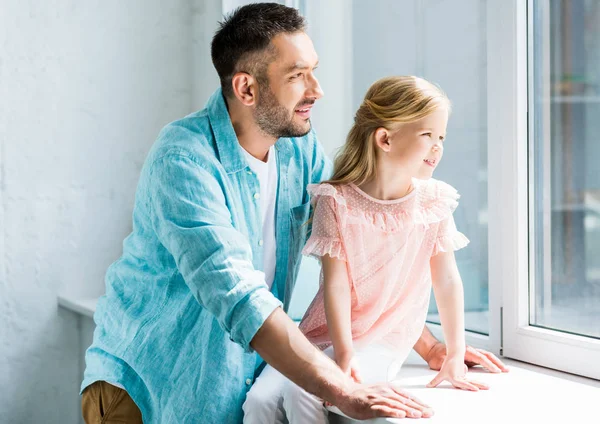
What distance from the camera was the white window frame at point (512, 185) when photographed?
1.41m

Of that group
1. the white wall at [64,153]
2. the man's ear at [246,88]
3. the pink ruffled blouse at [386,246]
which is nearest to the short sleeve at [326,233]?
the pink ruffled blouse at [386,246]

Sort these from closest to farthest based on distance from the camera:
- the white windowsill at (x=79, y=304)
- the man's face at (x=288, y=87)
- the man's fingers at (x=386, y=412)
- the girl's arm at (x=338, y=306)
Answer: the man's fingers at (x=386, y=412), the girl's arm at (x=338, y=306), the man's face at (x=288, y=87), the white windowsill at (x=79, y=304)

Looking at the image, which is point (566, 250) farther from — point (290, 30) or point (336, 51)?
point (336, 51)

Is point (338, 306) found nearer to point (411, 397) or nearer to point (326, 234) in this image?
point (326, 234)

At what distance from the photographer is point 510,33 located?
141 centimetres

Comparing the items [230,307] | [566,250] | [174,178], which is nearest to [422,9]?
[566,250]

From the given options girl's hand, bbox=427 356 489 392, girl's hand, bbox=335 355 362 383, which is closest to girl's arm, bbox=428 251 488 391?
girl's hand, bbox=427 356 489 392

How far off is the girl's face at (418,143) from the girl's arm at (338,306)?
0.21 metres

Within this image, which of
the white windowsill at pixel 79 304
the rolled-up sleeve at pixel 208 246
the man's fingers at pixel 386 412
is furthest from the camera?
the white windowsill at pixel 79 304

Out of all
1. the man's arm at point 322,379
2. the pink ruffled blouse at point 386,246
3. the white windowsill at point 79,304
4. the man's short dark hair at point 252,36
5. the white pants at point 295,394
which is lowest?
the white windowsill at point 79,304

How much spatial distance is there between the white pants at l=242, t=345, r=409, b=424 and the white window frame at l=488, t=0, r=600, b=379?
0.86 feet

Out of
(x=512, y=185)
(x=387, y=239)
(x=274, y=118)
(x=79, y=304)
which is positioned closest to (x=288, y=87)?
(x=274, y=118)

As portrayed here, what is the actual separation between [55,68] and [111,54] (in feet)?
0.60

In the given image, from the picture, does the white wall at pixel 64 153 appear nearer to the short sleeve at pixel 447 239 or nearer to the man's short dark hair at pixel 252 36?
the man's short dark hair at pixel 252 36
